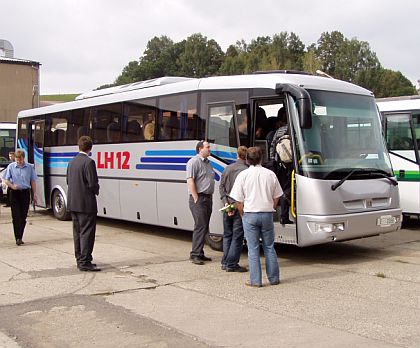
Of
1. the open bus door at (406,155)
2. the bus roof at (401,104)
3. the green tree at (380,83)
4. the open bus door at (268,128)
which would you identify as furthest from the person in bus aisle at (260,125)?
the green tree at (380,83)

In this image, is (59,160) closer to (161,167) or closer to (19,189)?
(19,189)

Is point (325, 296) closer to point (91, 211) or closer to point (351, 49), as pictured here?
point (91, 211)

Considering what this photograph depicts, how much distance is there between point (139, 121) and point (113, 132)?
1.10 meters

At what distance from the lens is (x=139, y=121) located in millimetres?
11969

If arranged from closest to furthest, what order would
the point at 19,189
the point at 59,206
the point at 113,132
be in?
the point at 19,189 → the point at 113,132 → the point at 59,206

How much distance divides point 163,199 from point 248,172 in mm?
4031

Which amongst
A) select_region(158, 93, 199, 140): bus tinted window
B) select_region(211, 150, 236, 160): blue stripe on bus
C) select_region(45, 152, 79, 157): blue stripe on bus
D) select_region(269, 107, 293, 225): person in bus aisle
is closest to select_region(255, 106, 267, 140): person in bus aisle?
select_region(269, 107, 293, 225): person in bus aisle

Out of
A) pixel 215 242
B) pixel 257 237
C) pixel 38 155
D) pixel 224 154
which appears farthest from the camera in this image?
pixel 38 155

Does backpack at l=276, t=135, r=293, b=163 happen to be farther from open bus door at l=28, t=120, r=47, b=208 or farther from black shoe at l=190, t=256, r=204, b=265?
open bus door at l=28, t=120, r=47, b=208

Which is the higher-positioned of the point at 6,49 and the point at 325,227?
the point at 6,49

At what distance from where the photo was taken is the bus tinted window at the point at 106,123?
12719 mm

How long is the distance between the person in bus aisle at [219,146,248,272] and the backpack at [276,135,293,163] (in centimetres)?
79

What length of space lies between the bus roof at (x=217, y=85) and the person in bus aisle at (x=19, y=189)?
2.74 metres

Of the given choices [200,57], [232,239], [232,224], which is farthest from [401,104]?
[200,57]
